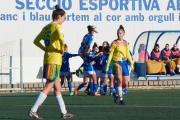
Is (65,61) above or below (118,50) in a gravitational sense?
below

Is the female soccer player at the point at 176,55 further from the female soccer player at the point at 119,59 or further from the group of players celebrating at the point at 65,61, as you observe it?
the female soccer player at the point at 119,59

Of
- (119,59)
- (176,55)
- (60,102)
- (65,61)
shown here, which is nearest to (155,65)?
(176,55)

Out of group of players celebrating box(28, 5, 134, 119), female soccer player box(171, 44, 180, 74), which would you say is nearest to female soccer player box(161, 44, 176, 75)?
female soccer player box(171, 44, 180, 74)

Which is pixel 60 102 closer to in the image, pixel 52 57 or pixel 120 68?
pixel 52 57

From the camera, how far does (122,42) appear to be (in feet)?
30.4

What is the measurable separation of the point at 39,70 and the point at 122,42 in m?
8.66

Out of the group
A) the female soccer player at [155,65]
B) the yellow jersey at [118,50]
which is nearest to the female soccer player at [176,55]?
the female soccer player at [155,65]

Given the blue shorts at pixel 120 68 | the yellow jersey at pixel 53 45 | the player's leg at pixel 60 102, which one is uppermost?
the yellow jersey at pixel 53 45

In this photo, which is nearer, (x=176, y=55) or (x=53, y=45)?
(x=53, y=45)

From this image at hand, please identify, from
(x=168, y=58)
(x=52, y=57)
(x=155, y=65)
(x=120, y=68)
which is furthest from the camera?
(x=168, y=58)

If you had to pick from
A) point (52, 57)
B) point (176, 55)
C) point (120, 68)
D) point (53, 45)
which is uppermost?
point (176, 55)

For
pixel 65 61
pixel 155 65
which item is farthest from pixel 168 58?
pixel 65 61

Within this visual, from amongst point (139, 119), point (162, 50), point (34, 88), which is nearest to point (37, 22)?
point (34, 88)

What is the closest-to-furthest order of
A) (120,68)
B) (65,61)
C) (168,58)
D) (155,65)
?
(120,68), (65,61), (155,65), (168,58)
